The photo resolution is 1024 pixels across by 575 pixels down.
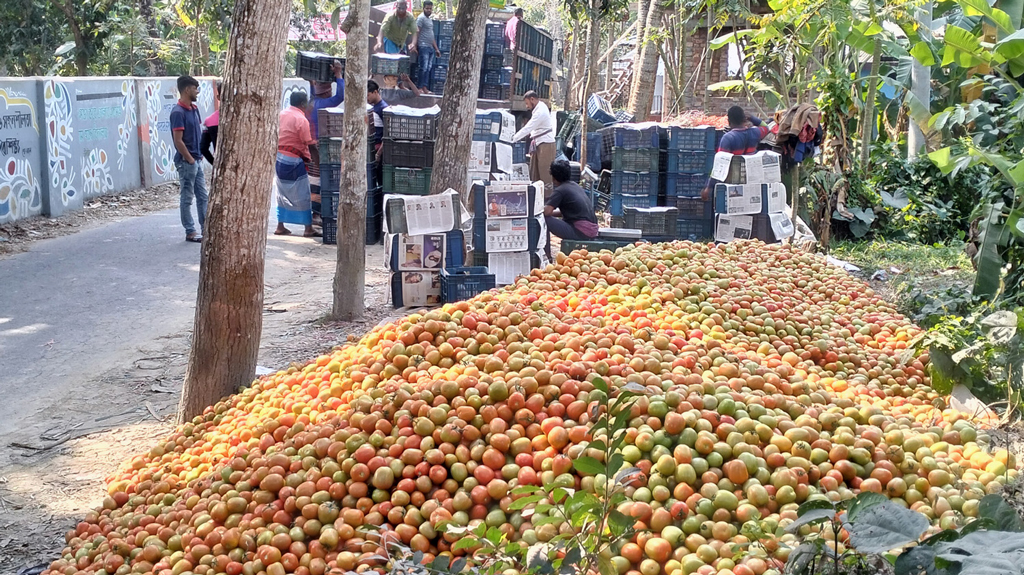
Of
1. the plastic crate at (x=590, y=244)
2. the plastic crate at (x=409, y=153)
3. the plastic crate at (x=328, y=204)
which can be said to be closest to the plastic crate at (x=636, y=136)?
the plastic crate at (x=590, y=244)

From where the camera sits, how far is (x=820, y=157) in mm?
12945

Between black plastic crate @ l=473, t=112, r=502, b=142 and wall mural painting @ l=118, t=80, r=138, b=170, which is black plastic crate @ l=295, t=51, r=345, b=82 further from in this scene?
wall mural painting @ l=118, t=80, r=138, b=170

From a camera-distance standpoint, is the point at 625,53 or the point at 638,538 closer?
the point at 638,538

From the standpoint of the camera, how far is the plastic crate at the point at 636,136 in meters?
11.9

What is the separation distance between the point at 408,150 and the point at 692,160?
3829 mm

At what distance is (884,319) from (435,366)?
323 cm

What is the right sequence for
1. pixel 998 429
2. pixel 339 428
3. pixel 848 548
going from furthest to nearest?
1. pixel 998 429
2. pixel 339 428
3. pixel 848 548

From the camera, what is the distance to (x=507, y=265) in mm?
8984

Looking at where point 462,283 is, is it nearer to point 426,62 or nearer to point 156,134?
point 426,62

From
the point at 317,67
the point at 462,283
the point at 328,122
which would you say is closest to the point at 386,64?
the point at 317,67

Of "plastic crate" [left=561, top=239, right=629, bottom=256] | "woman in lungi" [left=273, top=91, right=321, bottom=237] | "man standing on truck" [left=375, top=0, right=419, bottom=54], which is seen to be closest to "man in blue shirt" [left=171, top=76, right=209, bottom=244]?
"woman in lungi" [left=273, top=91, right=321, bottom=237]

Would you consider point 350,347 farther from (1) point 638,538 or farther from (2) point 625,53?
(2) point 625,53

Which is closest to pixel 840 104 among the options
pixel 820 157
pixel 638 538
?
pixel 820 157

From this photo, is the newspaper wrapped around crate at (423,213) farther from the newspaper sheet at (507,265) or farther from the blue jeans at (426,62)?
the blue jeans at (426,62)
